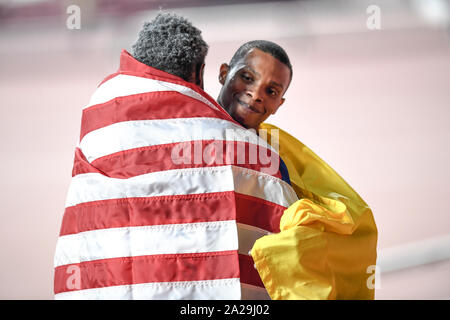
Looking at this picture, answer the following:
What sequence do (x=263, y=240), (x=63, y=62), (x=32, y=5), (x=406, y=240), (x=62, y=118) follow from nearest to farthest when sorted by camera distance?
(x=263, y=240), (x=406, y=240), (x=62, y=118), (x=63, y=62), (x=32, y=5)

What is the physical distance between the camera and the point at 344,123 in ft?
14.0

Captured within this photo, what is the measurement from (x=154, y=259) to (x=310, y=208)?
0.36m

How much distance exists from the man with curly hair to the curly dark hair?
3 cm

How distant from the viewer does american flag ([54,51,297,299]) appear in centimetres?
142

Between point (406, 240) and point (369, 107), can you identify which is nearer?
point (406, 240)

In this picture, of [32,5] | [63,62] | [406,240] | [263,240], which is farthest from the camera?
[32,5]

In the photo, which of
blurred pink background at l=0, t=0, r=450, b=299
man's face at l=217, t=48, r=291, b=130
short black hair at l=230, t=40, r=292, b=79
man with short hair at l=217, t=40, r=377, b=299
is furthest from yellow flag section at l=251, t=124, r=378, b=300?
blurred pink background at l=0, t=0, r=450, b=299

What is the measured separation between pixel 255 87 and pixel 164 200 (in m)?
0.53

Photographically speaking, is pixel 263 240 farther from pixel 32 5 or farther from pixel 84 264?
pixel 32 5

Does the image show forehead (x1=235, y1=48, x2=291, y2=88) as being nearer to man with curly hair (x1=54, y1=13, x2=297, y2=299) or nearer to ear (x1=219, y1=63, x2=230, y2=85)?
ear (x1=219, y1=63, x2=230, y2=85)

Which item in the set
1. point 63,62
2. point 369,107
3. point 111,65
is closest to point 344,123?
point 369,107

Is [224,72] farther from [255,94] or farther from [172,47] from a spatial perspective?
[172,47]

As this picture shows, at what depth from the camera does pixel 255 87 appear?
71.4 inches

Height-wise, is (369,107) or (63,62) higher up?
(63,62)
